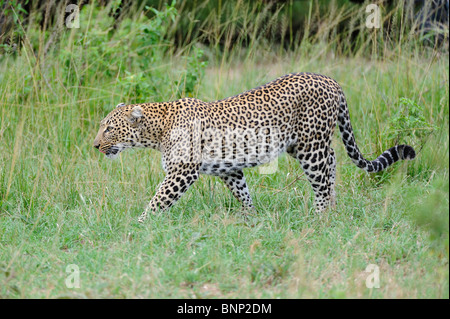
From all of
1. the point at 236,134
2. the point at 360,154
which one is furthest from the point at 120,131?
the point at 360,154

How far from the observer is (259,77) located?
30.9ft

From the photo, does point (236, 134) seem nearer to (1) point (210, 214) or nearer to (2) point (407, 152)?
(1) point (210, 214)

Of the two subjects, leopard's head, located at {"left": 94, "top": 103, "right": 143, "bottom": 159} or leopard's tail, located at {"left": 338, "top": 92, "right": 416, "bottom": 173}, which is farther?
leopard's tail, located at {"left": 338, "top": 92, "right": 416, "bottom": 173}

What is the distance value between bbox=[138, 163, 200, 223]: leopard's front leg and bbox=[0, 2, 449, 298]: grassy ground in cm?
14

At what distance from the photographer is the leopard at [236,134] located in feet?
19.7

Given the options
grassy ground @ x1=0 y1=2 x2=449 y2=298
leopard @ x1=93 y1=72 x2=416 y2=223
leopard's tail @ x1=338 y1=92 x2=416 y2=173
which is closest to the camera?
grassy ground @ x1=0 y1=2 x2=449 y2=298

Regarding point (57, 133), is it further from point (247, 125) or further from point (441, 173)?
point (441, 173)

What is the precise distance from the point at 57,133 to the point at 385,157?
3916 mm

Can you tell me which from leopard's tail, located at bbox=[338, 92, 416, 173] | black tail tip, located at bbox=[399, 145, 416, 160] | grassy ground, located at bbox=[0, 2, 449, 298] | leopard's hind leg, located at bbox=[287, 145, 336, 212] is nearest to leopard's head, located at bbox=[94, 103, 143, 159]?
grassy ground, located at bbox=[0, 2, 449, 298]

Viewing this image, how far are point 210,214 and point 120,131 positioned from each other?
119 centimetres

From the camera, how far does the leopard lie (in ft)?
19.7

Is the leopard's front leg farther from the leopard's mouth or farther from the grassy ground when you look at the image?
the leopard's mouth

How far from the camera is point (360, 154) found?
21.6 ft

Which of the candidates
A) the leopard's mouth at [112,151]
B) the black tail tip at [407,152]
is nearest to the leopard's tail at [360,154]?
the black tail tip at [407,152]
